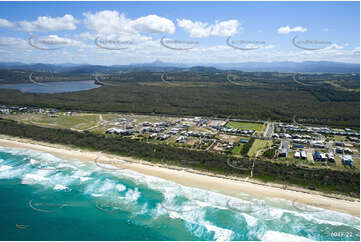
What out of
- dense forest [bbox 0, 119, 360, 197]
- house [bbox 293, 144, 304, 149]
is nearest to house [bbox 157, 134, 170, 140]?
dense forest [bbox 0, 119, 360, 197]

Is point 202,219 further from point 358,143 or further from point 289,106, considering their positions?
point 289,106

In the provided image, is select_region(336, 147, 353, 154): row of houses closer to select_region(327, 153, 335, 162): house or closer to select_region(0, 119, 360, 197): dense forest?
select_region(327, 153, 335, 162): house

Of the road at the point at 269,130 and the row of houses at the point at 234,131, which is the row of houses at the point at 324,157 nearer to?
the road at the point at 269,130

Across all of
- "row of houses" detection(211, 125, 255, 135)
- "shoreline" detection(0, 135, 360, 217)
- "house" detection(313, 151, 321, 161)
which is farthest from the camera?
"row of houses" detection(211, 125, 255, 135)

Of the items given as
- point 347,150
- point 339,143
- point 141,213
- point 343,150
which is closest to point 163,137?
point 141,213

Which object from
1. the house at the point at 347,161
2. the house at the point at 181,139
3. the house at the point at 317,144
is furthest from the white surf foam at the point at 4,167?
the house at the point at 317,144

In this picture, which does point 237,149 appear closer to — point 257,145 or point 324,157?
point 257,145
